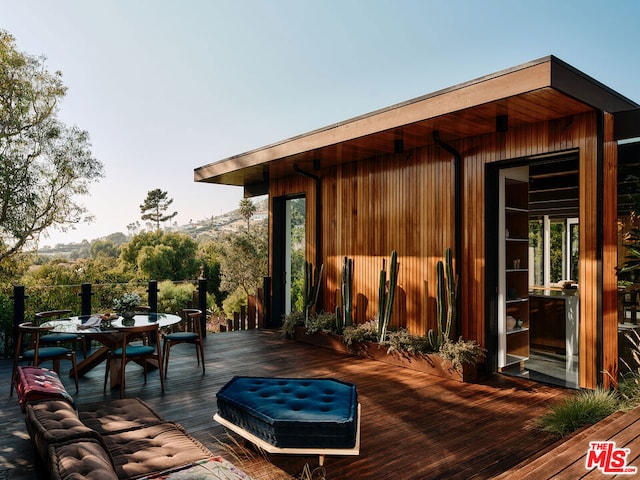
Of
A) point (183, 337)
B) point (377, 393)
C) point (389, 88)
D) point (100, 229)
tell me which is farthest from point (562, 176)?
point (100, 229)

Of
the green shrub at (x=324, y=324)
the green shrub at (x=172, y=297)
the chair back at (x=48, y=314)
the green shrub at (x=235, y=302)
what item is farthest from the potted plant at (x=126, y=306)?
the green shrub at (x=172, y=297)

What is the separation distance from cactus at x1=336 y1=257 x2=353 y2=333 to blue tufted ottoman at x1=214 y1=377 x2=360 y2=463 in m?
2.99

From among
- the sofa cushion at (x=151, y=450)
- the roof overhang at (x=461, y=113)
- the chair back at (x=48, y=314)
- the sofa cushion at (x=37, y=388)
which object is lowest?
the sofa cushion at (x=151, y=450)

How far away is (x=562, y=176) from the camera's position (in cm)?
675

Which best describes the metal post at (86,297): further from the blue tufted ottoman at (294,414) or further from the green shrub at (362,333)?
the blue tufted ottoman at (294,414)

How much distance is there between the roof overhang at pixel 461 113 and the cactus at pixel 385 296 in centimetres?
158

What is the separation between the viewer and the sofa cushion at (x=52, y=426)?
216 cm

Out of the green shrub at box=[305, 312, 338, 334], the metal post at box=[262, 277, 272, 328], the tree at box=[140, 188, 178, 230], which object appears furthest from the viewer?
the tree at box=[140, 188, 178, 230]

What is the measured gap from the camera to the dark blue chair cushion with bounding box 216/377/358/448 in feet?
8.92

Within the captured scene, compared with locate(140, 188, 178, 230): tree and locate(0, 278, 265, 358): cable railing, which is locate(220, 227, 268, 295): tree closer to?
locate(0, 278, 265, 358): cable railing

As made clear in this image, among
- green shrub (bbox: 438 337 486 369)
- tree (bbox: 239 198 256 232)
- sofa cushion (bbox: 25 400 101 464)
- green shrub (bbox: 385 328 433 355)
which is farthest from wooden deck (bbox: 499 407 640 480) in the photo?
tree (bbox: 239 198 256 232)

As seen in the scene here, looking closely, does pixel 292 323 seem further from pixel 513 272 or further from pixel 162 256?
pixel 162 256

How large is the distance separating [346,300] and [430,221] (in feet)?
5.88

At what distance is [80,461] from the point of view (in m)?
1.90
